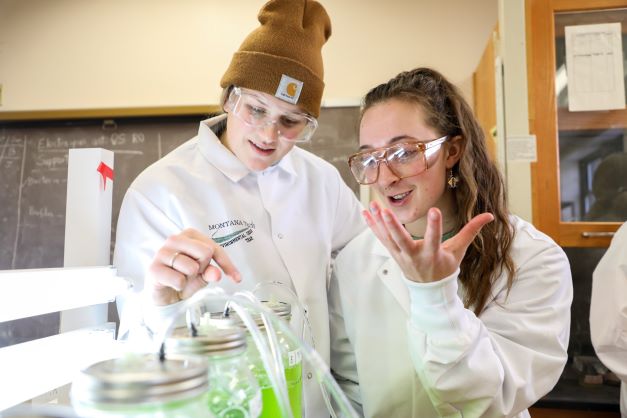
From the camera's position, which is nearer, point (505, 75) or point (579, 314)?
point (505, 75)

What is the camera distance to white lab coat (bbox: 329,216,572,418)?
93 centimetres

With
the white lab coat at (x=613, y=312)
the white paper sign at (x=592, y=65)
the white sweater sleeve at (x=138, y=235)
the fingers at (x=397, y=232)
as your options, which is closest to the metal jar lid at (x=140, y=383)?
the fingers at (x=397, y=232)

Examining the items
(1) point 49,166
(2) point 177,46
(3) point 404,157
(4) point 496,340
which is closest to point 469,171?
(3) point 404,157

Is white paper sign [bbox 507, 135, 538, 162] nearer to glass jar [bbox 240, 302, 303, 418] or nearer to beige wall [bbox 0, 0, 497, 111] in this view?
beige wall [bbox 0, 0, 497, 111]

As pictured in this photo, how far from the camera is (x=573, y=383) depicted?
217 cm

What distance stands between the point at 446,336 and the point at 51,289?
0.69 meters

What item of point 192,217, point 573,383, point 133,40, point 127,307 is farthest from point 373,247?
point 133,40

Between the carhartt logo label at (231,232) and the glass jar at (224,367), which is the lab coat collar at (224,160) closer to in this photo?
the carhartt logo label at (231,232)

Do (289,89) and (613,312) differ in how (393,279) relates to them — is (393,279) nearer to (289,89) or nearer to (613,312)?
(289,89)

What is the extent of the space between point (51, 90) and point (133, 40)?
693mm

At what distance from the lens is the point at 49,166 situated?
3.29m

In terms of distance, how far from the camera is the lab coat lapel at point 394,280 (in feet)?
4.31

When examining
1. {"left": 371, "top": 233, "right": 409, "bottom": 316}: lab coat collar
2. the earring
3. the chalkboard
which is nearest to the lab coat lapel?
{"left": 371, "top": 233, "right": 409, "bottom": 316}: lab coat collar

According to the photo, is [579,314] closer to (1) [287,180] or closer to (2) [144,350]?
(1) [287,180]
